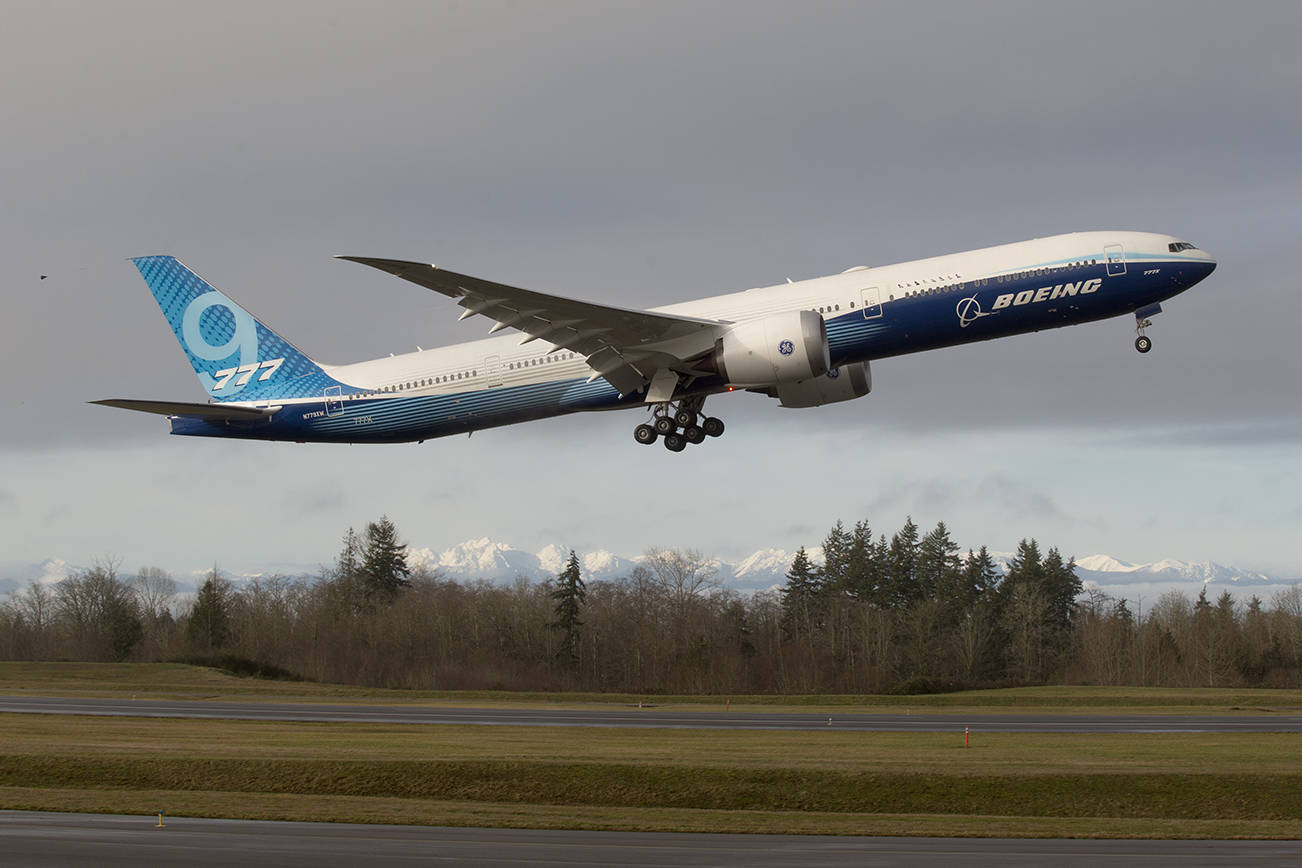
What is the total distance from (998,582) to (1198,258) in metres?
99.5

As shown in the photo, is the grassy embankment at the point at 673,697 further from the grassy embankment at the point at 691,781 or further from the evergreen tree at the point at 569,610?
the evergreen tree at the point at 569,610

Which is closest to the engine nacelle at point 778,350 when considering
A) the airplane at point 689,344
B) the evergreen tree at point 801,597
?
the airplane at point 689,344

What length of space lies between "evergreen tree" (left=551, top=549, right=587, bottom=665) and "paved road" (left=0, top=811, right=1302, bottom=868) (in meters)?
84.0

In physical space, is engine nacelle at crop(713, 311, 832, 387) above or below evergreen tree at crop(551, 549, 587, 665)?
above

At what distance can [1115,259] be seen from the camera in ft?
110

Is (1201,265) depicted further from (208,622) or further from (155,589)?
(155,589)

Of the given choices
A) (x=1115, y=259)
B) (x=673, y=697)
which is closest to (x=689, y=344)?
(x=1115, y=259)

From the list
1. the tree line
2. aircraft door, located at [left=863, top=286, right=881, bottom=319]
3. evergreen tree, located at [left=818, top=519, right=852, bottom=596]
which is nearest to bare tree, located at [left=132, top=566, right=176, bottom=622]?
the tree line

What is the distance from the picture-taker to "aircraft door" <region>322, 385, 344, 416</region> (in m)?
40.5

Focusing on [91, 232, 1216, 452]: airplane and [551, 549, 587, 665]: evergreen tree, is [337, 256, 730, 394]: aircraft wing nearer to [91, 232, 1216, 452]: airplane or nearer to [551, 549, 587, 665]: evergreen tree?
[91, 232, 1216, 452]: airplane

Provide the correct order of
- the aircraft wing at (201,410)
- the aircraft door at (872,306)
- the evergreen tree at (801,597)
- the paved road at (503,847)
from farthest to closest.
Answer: the evergreen tree at (801,597) → the aircraft wing at (201,410) → the aircraft door at (872,306) → the paved road at (503,847)

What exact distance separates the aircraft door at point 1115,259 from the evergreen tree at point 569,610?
260 feet

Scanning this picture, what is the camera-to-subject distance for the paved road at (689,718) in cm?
4719

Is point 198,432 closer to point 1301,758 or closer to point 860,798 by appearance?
point 860,798
